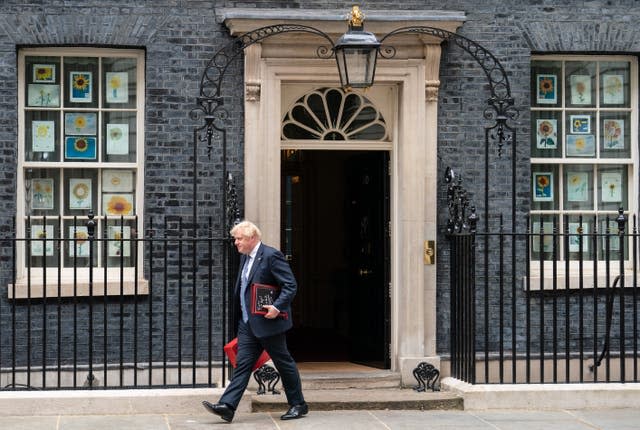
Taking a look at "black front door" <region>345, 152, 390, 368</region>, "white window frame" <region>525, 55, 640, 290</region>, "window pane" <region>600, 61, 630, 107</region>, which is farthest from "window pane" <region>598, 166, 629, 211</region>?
"black front door" <region>345, 152, 390, 368</region>

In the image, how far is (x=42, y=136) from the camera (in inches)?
451

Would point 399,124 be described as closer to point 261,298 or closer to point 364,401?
point 364,401

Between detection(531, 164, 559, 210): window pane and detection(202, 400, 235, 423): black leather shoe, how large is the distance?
167 inches

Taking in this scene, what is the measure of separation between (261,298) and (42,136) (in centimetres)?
320

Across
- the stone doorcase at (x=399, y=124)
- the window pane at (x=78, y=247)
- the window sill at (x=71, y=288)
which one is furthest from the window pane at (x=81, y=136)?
the stone doorcase at (x=399, y=124)

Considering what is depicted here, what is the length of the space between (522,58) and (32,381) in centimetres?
565

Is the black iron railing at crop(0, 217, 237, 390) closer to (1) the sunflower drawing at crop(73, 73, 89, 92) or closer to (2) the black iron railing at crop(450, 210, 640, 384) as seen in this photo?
(1) the sunflower drawing at crop(73, 73, 89, 92)

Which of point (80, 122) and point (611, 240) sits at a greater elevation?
point (80, 122)

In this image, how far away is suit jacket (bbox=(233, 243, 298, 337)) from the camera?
9.59 metres

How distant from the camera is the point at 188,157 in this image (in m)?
11.4

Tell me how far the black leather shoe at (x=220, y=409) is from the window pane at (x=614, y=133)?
505 centimetres

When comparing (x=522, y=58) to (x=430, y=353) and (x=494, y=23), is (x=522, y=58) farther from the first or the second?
(x=430, y=353)

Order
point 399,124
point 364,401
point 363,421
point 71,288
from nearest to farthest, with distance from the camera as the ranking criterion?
point 363,421, point 364,401, point 71,288, point 399,124

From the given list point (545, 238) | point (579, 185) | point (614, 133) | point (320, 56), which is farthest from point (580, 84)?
point (320, 56)
